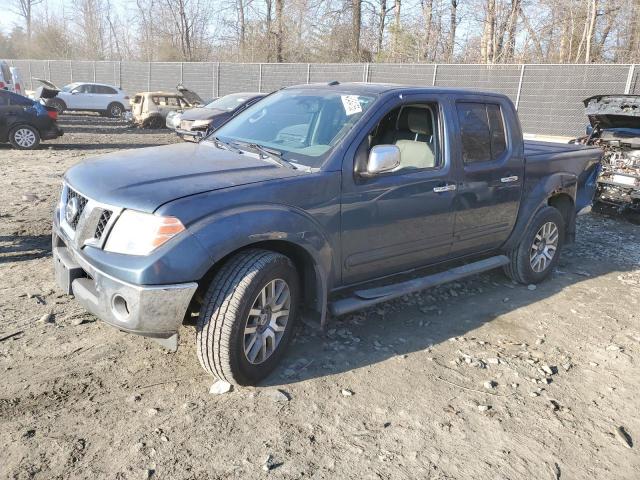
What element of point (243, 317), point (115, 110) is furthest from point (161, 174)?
point (115, 110)

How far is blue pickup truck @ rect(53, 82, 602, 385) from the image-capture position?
9.66ft

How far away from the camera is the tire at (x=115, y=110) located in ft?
80.0

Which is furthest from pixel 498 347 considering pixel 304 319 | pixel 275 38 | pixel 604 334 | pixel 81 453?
pixel 275 38

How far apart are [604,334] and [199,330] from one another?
3425 mm

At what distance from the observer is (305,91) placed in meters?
4.48

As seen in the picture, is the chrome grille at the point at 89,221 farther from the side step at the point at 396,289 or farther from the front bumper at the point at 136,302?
the side step at the point at 396,289

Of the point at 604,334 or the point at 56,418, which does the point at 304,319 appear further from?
the point at 604,334

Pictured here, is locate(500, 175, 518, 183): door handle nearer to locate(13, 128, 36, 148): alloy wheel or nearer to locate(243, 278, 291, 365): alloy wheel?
locate(243, 278, 291, 365): alloy wheel

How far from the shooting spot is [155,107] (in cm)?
1972

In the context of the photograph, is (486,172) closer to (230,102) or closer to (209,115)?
(209,115)

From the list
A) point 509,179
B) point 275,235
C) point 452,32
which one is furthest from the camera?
point 452,32

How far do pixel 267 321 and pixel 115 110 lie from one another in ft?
78.4

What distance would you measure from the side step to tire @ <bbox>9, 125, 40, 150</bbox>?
11900mm

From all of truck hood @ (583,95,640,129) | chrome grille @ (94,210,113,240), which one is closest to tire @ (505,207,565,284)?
truck hood @ (583,95,640,129)
